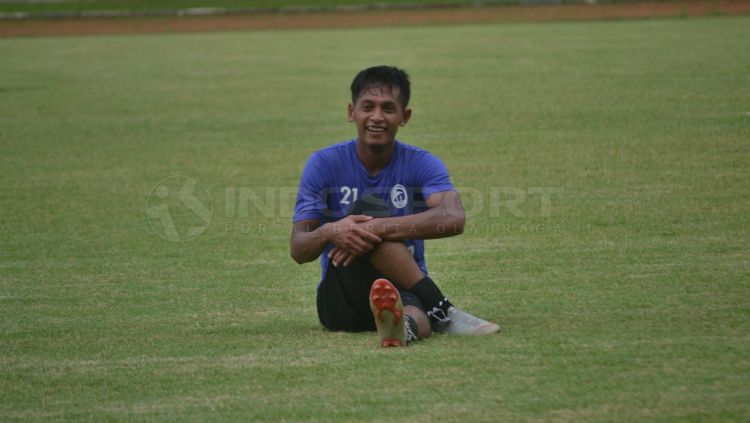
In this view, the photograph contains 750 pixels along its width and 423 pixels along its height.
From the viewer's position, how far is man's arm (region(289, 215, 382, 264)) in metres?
6.04

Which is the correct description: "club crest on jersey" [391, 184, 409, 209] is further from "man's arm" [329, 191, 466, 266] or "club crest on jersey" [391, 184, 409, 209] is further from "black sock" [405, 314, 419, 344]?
"black sock" [405, 314, 419, 344]

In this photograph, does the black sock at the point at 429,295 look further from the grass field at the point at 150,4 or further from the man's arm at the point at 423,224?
the grass field at the point at 150,4

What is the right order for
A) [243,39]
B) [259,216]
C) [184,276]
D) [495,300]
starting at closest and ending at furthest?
[495,300]
[184,276]
[259,216]
[243,39]

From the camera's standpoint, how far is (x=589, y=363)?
5.44 m

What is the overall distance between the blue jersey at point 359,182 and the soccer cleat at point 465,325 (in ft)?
1.58

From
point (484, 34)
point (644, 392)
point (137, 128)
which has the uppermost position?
point (484, 34)

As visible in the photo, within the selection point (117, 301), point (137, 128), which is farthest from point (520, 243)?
point (137, 128)

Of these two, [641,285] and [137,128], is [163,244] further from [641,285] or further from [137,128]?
[137,128]

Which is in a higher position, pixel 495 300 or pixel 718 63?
pixel 718 63

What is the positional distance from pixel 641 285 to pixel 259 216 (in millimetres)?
4228

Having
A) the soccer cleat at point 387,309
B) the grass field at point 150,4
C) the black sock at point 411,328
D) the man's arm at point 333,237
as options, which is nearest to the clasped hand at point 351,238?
the man's arm at point 333,237

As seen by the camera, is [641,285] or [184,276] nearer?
[641,285]

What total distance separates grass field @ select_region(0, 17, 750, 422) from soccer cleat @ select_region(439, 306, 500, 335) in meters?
0.16

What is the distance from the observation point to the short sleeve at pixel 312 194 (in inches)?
253
